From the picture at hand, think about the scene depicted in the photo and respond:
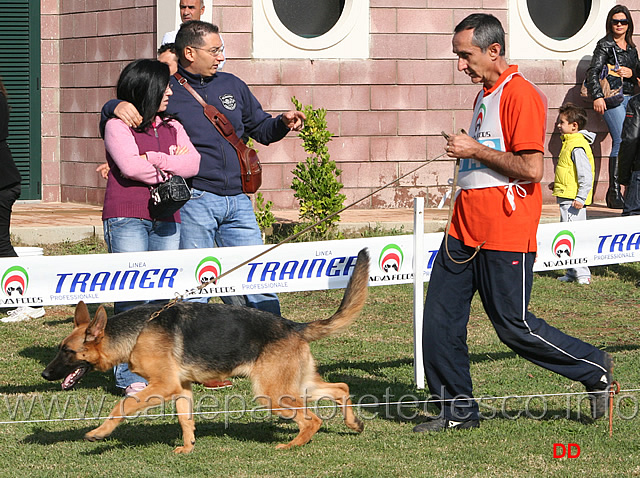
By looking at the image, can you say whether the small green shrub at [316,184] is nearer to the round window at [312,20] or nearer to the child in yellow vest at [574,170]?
the round window at [312,20]

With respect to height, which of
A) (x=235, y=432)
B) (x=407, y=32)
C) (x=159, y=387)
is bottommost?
(x=235, y=432)

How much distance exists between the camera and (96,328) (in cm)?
552

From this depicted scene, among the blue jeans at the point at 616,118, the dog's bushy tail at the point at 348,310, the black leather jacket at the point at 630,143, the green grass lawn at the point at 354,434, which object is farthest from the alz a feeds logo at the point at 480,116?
the blue jeans at the point at 616,118

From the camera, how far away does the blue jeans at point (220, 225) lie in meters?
6.96

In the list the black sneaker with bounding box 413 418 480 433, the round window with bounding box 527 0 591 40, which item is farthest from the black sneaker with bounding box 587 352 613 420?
the round window with bounding box 527 0 591 40

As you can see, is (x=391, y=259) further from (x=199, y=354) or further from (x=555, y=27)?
(x=555, y=27)

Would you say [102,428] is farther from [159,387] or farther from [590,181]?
[590,181]

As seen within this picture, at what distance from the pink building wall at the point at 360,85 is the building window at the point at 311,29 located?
0.12 meters

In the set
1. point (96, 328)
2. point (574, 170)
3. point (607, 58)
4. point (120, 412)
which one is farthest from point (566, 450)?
point (607, 58)

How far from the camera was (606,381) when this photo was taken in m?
5.77

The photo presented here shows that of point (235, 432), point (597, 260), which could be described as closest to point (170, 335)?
point (235, 432)

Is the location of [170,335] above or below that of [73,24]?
below

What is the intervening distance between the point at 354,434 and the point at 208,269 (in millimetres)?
1620

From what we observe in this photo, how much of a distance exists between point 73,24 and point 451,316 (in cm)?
1047
